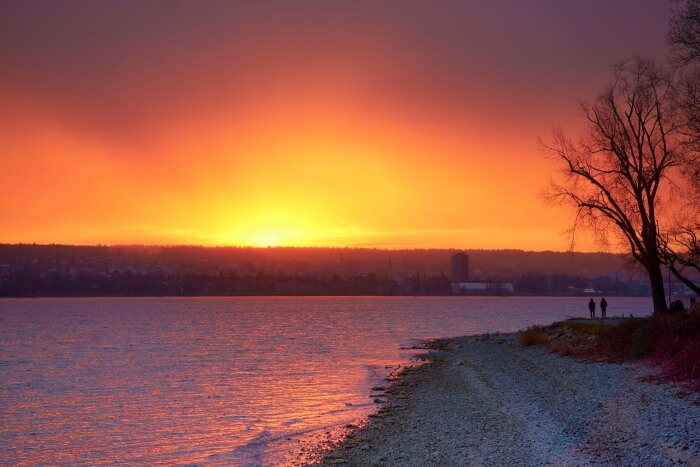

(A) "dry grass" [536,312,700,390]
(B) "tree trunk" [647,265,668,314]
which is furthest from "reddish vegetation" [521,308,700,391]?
(B) "tree trunk" [647,265,668,314]

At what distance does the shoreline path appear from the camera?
1633 cm

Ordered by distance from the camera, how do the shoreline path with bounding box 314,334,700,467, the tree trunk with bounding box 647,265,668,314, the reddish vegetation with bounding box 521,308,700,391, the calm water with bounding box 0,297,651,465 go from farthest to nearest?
the tree trunk with bounding box 647,265,668,314, the calm water with bounding box 0,297,651,465, the reddish vegetation with bounding box 521,308,700,391, the shoreline path with bounding box 314,334,700,467

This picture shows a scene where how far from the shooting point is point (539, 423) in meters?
20.7

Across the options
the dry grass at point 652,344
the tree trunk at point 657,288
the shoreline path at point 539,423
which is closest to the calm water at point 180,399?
the shoreline path at point 539,423

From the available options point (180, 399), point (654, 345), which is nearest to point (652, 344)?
point (654, 345)

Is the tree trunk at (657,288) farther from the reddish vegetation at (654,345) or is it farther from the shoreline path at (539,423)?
the shoreline path at (539,423)

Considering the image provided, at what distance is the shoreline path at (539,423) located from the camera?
16328 millimetres

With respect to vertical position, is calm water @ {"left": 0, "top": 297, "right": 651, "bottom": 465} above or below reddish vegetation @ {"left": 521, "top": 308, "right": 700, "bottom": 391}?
below

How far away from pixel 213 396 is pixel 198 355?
28570 millimetres

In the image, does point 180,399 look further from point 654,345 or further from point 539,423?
point 654,345

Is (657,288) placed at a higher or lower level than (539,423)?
higher

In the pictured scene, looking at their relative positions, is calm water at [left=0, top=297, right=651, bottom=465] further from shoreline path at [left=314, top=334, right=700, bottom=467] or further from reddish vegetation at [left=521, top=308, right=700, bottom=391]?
reddish vegetation at [left=521, top=308, right=700, bottom=391]

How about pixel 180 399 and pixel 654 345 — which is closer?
pixel 654 345

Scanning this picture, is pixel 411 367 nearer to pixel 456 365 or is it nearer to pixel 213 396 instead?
pixel 456 365
